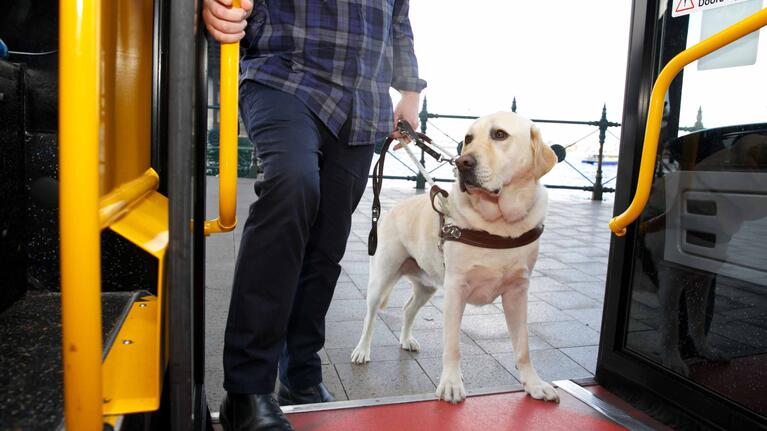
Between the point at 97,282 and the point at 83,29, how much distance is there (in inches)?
12.4

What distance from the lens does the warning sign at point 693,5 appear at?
1893 millimetres

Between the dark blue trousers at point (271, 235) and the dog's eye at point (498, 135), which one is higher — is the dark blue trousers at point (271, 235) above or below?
below

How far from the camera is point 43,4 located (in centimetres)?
177

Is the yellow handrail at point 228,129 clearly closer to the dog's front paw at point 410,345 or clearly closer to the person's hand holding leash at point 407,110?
the person's hand holding leash at point 407,110

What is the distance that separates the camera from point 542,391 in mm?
2230

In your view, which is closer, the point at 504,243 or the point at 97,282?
the point at 97,282

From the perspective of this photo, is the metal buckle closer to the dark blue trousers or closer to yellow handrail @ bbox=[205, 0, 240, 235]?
the dark blue trousers

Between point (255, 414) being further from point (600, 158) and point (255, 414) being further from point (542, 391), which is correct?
point (600, 158)

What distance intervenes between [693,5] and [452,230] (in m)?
1.20

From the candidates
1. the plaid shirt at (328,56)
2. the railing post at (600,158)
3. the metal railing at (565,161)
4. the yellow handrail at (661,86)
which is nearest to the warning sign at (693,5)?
the yellow handrail at (661,86)

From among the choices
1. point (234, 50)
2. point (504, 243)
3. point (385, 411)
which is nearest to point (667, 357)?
point (504, 243)

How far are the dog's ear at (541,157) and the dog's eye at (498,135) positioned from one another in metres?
0.12

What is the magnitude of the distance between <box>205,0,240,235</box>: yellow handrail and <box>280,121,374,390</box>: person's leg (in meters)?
0.66

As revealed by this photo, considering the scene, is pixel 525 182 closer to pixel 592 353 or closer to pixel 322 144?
pixel 322 144
